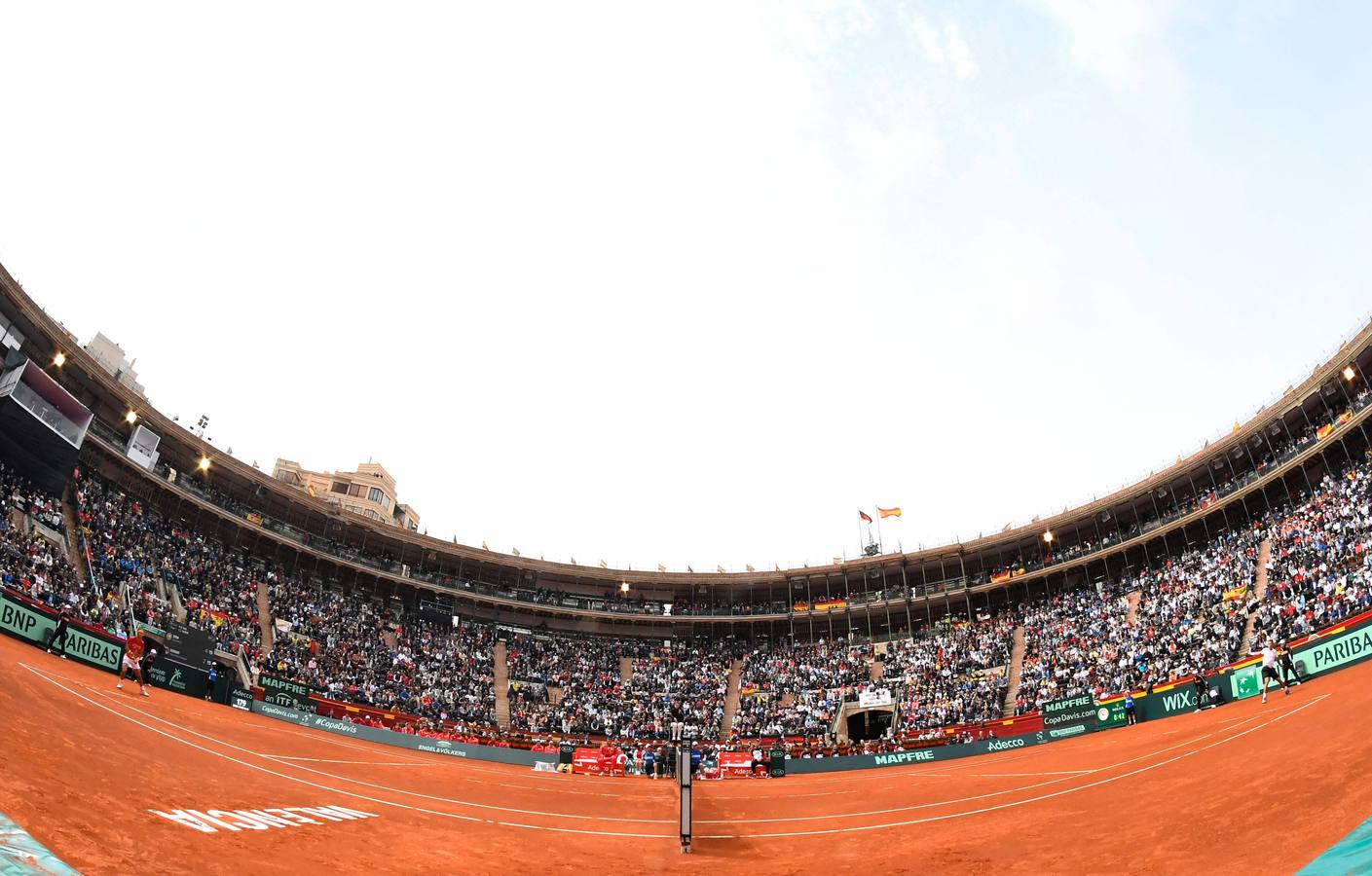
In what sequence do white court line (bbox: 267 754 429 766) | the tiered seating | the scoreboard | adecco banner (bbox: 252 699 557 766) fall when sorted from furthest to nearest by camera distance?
the tiered seating
adecco banner (bbox: 252 699 557 766)
the scoreboard
white court line (bbox: 267 754 429 766)

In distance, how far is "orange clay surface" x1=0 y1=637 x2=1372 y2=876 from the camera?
9.38 metres

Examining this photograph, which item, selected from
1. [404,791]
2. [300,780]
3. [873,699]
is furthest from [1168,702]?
[300,780]

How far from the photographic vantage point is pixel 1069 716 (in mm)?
39250

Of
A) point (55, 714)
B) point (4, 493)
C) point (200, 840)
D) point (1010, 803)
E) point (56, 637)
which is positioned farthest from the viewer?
point (4, 493)

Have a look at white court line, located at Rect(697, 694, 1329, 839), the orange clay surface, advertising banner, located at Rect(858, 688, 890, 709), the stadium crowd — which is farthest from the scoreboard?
advertising banner, located at Rect(858, 688, 890, 709)

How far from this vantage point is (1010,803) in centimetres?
1738

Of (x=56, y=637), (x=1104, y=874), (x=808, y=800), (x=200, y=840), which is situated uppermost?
(x=56, y=637)

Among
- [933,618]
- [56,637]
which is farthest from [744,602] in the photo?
[56,637]

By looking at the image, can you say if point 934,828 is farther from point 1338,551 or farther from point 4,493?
point 4,493

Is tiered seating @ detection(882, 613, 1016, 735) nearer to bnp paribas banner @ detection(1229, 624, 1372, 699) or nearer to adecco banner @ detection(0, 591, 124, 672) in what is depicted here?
bnp paribas banner @ detection(1229, 624, 1372, 699)

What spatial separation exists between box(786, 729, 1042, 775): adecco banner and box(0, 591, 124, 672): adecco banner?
102 feet

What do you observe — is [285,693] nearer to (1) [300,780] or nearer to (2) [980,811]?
(1) [300,780]

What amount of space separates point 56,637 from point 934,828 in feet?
103

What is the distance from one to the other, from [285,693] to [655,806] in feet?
89.9
